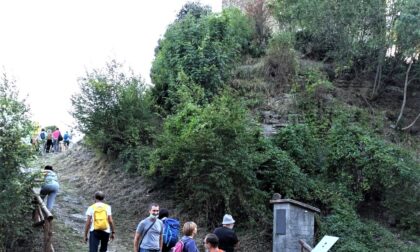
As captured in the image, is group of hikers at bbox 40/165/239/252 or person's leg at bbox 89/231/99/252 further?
person's leg at bbox 89/231/99/252

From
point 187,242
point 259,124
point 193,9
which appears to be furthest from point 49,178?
point 193,9

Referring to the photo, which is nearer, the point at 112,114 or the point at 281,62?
the point at 112,114

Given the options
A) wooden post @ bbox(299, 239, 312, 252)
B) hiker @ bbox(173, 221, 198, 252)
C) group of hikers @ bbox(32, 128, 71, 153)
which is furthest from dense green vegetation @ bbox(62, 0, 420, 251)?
group of hikers @ bbox(32, 128, 71, 153)

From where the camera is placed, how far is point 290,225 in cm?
1129

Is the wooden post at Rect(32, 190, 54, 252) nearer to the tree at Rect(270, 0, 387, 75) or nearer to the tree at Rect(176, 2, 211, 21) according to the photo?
the tree at Rect(270, 0, 387, 75)

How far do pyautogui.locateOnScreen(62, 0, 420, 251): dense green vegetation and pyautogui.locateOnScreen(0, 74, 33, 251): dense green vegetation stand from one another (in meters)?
3.71

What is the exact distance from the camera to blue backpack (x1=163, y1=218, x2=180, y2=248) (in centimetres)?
809

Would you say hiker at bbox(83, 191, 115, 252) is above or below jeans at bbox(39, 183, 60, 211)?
below

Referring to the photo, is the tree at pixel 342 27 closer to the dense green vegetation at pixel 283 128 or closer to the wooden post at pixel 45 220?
the dense green vegetation at pixel 283 128

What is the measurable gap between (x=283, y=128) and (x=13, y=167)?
316 inches

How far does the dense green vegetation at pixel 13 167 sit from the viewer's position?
9453mm

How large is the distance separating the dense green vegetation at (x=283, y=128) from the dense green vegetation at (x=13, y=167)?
3.71 m

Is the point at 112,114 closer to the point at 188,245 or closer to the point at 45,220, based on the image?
the point at 45,220

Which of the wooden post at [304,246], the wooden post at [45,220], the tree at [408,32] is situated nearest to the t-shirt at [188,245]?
the wooden post at [304,246]
